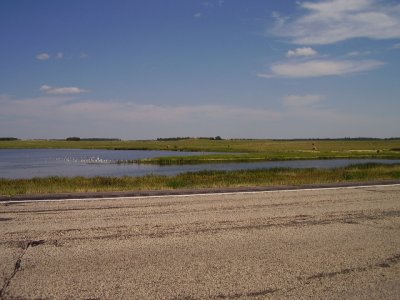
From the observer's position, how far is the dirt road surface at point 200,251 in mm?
5523

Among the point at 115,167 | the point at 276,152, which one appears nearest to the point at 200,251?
the point at 115,167

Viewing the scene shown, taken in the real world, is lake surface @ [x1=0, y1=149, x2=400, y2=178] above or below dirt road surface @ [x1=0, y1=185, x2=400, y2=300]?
below

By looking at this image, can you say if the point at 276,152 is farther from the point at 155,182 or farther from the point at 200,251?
the point at 200,251

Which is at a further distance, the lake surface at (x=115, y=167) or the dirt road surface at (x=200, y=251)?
the lake surface at (x=115, y=167)

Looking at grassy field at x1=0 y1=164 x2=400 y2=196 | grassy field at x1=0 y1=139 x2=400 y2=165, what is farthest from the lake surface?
grassy field at x1=0 y1=164 x2=400 y2=196

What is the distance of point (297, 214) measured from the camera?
10273 millimetres

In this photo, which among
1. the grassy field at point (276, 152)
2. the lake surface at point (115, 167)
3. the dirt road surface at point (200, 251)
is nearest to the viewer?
the dirt road surface at point (200, 251)

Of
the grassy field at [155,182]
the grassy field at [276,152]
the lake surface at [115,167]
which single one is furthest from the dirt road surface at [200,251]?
the grassy field at [276,152]

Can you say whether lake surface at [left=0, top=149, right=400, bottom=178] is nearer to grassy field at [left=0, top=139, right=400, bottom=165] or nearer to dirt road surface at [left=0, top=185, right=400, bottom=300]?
grassy field at [left=0, top=139, right=400, bottom=165]

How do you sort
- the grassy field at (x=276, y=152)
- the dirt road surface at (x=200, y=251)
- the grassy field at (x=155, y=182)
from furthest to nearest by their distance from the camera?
the grassy field at (x=276, y=152), the grassy field at (x=155, y=182), the dirt road surface at (x=200, y=251)

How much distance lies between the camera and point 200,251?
710cm

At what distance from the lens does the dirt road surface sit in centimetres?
552

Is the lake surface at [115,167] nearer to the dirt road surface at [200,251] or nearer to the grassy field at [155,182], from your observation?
the grassy field at [155,182]

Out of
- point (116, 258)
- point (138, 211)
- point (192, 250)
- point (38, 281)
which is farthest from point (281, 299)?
point (138, 211)
